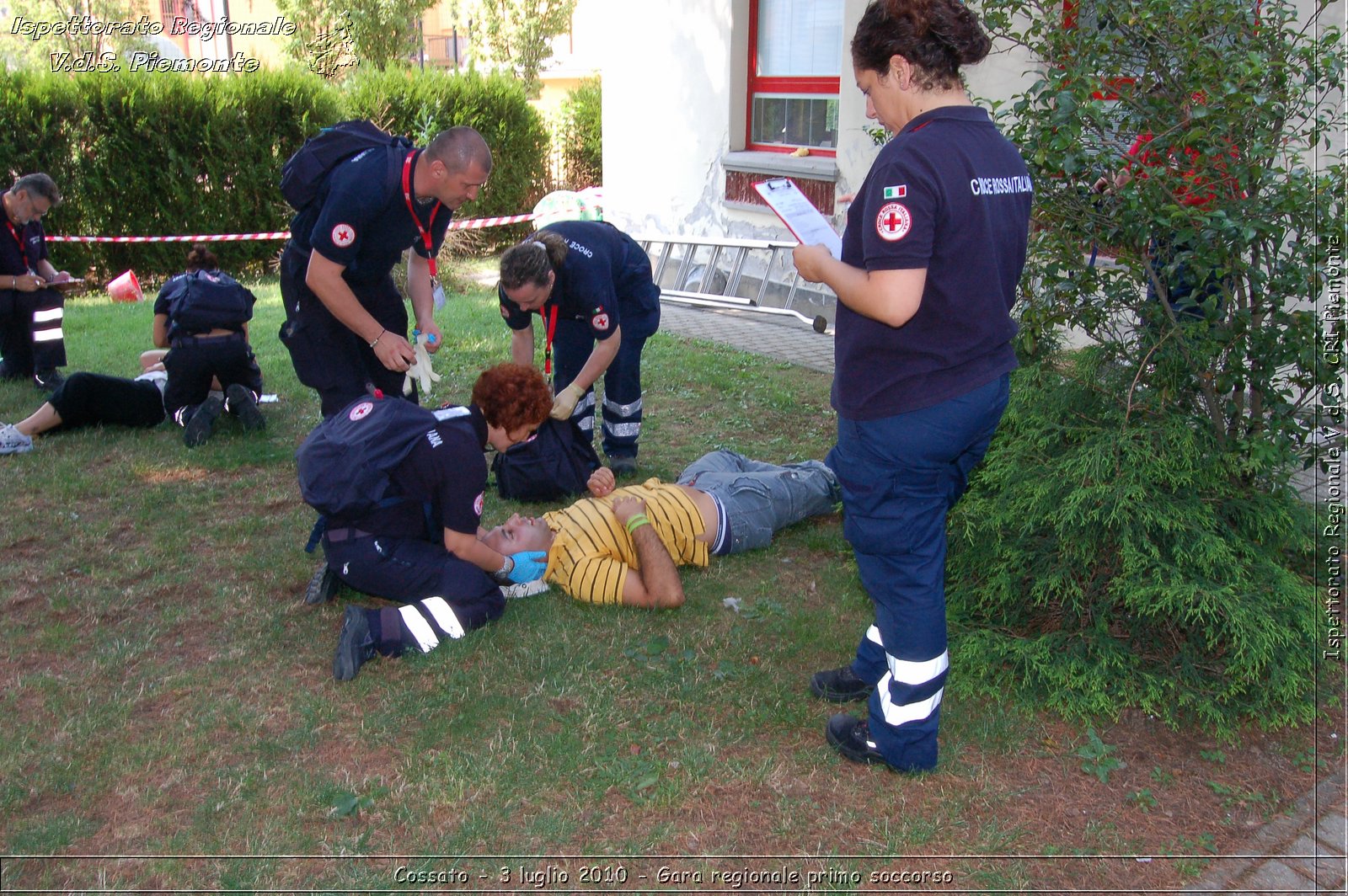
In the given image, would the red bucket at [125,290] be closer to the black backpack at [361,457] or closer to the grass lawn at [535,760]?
the grass lawn at [535,760]

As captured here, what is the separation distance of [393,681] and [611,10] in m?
10.6

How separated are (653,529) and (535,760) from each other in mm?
1227

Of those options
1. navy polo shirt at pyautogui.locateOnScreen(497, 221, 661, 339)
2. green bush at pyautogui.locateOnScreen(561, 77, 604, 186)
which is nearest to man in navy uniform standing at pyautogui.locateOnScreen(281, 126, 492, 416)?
navy polo shirt at pyautogui.locateOnScreen(497, 221, 661, 339)

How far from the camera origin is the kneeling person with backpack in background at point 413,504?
3.69 meters

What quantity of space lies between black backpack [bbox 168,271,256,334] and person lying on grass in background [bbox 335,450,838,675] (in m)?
3.04

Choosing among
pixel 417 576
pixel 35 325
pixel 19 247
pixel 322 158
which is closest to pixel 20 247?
pixel 19 247

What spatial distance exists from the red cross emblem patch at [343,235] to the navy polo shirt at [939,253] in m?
2.35

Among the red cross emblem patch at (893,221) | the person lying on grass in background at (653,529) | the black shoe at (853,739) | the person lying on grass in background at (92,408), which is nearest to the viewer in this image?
the red cross emblem patch at (893,221)

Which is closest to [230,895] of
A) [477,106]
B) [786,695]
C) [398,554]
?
[398,554]

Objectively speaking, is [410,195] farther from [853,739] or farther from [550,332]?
[853,739]

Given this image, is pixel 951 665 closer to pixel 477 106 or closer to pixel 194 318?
pixel 194 318

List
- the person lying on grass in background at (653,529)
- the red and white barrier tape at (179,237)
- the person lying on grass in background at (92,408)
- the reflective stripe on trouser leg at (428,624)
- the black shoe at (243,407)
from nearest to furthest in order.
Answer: the reflective stripe on trouser leg at (428,624) < the person lying on grass in background at (653,529) < the person lying on grass in background at (92,408) < the black shoe at (243,407) < the red and white barrier tape at (179,237)

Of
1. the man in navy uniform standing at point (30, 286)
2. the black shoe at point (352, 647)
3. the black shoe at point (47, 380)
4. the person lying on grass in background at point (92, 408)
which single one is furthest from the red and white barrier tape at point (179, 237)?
the black shoe at point (352, 647)

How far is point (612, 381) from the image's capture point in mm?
5629
